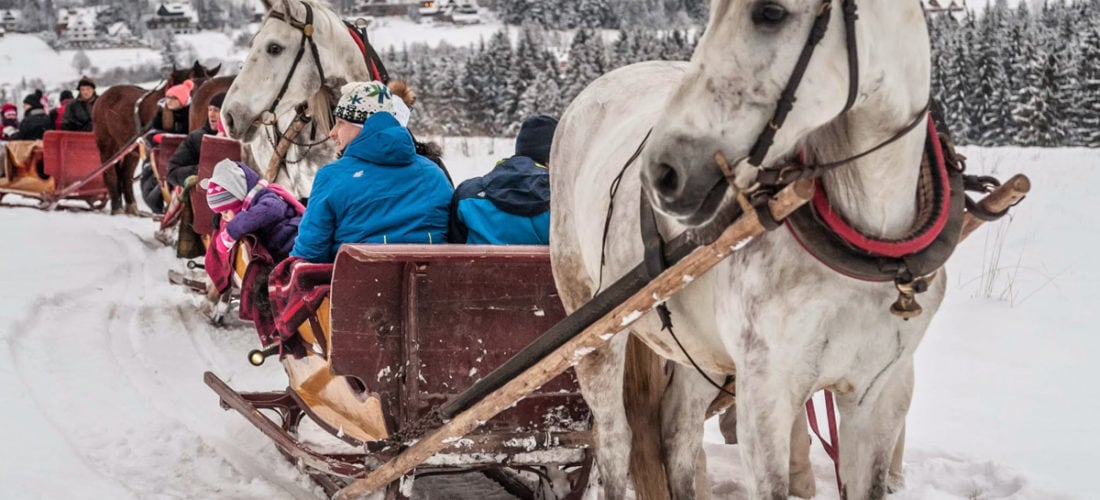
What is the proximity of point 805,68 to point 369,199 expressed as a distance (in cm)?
267

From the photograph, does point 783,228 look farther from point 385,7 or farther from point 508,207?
point 385,7

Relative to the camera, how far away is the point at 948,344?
6.82m

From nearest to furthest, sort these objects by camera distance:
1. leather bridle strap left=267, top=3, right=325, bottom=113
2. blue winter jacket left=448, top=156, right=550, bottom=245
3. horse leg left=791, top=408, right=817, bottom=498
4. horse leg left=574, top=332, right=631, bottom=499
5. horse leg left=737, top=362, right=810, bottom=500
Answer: horse leg left=737, top=362, right=810, bottom=500 → horse leg left=574, top=332, right=631, bottom=499 → horse leg left=791, top=408, right=817, bottom=498 → blue winter jacket left=448, top=156, right=550, bottom=245 → leather bridle strap left=267, top=3, right=325, bottom=113

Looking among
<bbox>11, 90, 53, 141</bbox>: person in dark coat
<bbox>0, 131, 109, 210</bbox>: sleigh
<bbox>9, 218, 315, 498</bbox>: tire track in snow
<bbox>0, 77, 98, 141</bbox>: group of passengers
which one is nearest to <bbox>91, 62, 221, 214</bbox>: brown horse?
<bbox>0, 131, 109, 210</bbox>: sleigh

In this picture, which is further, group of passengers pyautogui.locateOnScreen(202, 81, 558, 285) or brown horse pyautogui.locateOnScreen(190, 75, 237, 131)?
brown horse pyautogui.locateOnScreen(190, 75, 237, 131)

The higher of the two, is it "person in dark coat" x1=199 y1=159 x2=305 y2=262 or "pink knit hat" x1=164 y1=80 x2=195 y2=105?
"person in dark coat" x1=199 y1=159 x2=305 y2=262

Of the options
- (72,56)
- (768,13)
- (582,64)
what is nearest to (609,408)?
(768,13)

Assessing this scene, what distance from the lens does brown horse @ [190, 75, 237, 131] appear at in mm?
10117

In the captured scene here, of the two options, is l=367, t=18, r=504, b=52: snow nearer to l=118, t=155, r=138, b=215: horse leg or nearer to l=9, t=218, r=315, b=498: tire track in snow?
l=118, t=155, r=138, b=215: horse leg

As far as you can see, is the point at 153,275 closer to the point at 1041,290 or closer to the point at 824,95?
the point at 1041,290

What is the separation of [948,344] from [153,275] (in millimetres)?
7062

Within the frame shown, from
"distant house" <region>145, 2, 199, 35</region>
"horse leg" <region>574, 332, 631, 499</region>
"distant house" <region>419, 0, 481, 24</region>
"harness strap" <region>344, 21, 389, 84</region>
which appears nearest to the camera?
"horse leg" <region>574, 332, 631, 499</region>

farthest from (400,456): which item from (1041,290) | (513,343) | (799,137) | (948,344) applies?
(1041,290)

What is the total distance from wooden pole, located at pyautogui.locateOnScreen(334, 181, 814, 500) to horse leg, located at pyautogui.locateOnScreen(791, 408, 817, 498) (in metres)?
1.40
